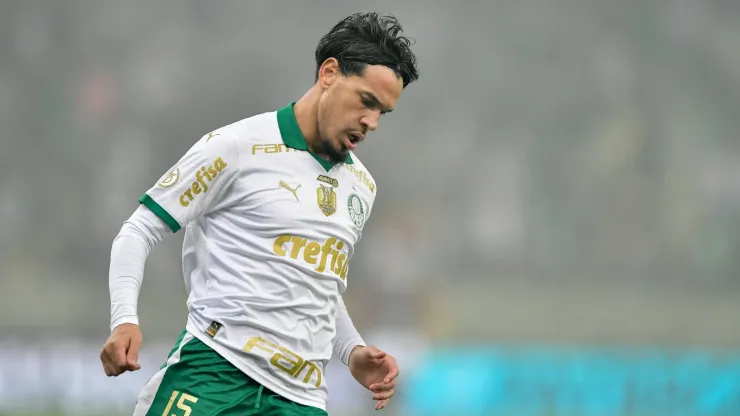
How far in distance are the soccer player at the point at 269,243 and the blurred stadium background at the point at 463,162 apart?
20.2 ft

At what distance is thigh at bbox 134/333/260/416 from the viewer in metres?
2.17

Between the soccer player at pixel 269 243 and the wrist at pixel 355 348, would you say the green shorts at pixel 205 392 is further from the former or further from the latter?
the wrist at pixel 355 348

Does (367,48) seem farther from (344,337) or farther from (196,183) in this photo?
(344,337)

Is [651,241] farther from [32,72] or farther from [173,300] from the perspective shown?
[32,72]

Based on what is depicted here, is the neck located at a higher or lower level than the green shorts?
higher

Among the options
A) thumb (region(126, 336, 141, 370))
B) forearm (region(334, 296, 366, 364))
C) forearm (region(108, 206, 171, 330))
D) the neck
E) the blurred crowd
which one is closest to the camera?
thumb (region(126, 336, 141, 370))

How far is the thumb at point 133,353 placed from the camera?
6.29ft

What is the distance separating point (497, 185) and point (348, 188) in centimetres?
761

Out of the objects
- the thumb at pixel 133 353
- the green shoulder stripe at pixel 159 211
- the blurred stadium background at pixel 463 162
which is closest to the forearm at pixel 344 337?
the green shoulder stripe at pixel 159 211

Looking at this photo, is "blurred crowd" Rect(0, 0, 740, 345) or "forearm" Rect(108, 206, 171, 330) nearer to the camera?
"forearm" Rect(108, 206, 171, 330)

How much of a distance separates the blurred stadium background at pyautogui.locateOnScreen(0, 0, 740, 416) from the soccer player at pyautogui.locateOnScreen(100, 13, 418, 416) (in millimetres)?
6164

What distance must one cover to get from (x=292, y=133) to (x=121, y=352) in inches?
28.9

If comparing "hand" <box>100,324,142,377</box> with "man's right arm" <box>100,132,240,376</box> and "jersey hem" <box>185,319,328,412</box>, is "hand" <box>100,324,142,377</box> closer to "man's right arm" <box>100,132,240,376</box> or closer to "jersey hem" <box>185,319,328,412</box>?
"man's right arm" <box>100,132,240,376</box>

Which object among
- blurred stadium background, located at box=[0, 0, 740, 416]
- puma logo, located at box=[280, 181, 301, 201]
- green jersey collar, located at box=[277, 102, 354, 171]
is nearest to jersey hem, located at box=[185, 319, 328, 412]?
puma logo, located at box=[280, 181, 301, 201]
